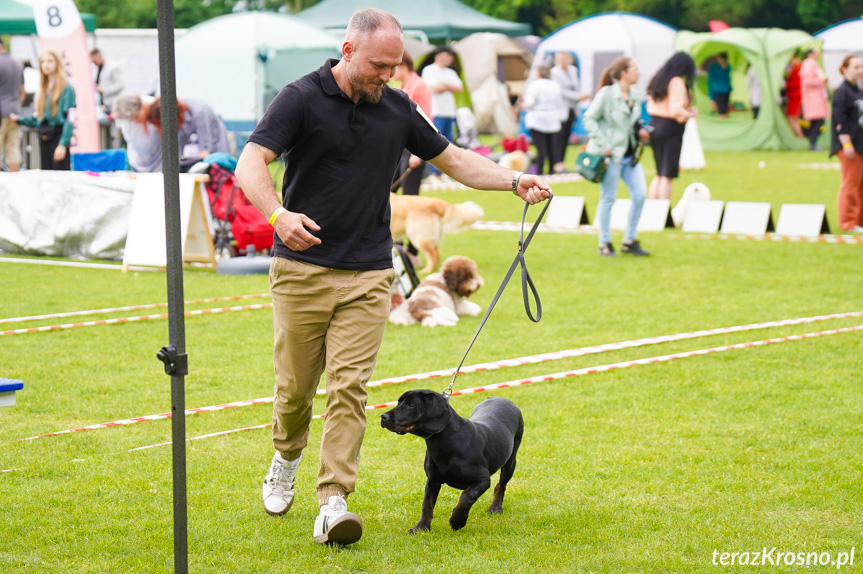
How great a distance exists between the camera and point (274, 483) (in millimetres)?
3895

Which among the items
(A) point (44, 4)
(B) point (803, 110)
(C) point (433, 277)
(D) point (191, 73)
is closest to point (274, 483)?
(C) point (433, 277)

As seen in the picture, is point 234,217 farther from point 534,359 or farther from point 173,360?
point 173,360

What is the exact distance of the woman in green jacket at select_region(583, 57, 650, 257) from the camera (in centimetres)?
1052

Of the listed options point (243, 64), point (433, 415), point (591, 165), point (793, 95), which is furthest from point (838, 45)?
point (433, 415)

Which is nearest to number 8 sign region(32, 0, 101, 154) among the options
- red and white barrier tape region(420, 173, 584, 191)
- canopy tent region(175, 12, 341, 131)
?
red and white barrier tape region(420, 173, 584, 191)

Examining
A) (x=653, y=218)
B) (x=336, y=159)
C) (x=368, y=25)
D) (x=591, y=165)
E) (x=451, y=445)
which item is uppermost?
(x=368, y=25)

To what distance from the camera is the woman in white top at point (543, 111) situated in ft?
58.9

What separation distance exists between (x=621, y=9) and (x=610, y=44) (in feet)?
70.3

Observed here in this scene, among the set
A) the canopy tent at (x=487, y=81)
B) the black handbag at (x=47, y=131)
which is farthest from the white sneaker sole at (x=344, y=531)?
the canopy tent at (x=487, y=81)

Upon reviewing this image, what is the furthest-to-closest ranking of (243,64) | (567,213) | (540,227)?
(243,64)
(567,213)
(540,227)

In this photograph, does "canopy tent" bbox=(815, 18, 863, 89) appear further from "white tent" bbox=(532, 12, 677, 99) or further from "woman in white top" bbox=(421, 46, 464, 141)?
"woman in white top" bbox=(421, 46, 464, 141)

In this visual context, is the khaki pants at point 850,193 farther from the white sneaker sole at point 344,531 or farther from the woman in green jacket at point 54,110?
the white sneaker sole at point 344,531

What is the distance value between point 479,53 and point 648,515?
26.4 metres

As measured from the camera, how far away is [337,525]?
3.48m
